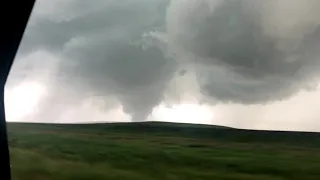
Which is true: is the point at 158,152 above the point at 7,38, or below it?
below

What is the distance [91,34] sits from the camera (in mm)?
1767

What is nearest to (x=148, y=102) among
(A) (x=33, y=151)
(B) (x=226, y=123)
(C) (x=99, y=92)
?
(C) (x=99, y=92)

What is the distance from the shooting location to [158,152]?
1.62 metres

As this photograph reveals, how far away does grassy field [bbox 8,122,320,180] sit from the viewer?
1.47 metres

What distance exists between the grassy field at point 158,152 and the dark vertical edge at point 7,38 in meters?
0.04

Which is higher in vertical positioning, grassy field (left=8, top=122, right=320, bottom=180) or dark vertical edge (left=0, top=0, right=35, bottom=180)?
dark vertical edge (left=0, top=0, right=35, bottom=180)

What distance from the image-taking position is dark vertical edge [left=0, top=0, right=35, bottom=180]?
1568mm

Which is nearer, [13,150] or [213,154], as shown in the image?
[213,154]

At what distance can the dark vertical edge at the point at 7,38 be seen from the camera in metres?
1.57

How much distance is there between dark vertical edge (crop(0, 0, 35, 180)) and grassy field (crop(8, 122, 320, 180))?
0.04m

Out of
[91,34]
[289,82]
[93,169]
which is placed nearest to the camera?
[289,82]

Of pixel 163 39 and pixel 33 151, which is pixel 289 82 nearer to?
pixel 163 39

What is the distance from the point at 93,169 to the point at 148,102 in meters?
0.33

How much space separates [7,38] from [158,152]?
2.41ft
